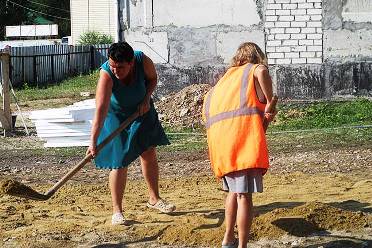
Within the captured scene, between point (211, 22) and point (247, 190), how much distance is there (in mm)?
11935

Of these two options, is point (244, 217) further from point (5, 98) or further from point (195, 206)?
point (5, 98)

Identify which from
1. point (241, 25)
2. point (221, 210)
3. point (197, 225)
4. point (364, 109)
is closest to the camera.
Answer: point (197, 225)

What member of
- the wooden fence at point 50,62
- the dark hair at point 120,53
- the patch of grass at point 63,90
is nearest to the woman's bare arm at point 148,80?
the dark hair at point 120,53

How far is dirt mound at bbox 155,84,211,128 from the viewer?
49.3 ft

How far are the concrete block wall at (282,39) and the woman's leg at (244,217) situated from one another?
11.7 meters

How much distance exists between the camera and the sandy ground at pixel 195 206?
20.6 feet

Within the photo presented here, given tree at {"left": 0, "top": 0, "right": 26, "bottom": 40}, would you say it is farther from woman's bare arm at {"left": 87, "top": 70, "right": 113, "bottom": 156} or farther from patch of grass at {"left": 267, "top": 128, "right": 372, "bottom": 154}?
woman's bare arm at {"left": 87, "top": 70, "right": 113, "bottom": 156}

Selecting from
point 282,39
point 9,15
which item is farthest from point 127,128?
point 9,15

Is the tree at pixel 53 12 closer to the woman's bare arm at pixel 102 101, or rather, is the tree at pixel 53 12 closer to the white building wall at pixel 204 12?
the white building wall at pixel 204 12

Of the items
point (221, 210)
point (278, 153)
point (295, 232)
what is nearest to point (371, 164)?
point (278, 153)

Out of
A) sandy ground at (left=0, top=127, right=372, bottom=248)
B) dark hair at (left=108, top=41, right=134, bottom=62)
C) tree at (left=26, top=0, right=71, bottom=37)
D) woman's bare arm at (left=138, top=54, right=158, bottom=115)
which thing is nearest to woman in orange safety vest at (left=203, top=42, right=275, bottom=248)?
sandy ground at (left=0, top=127, right=372, bottom=248)

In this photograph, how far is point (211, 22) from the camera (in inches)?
674

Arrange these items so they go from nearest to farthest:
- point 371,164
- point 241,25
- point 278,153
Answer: point 371,164 < point 278,153 < point 241,25

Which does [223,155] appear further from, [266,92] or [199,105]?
[199,105]
